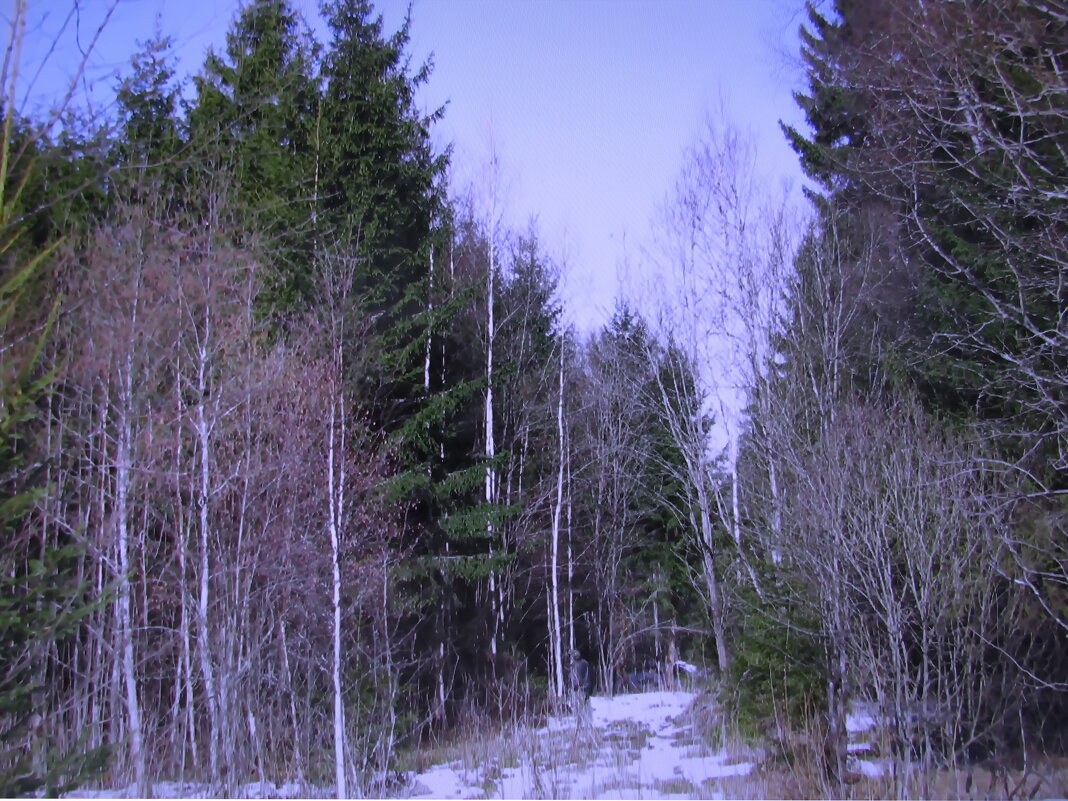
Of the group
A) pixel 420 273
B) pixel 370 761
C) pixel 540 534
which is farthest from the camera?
pixel 540 534

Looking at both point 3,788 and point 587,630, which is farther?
point 587,630

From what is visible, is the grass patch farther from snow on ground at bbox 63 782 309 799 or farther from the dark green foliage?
the dark green foliage

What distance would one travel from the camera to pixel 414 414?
10117 mm

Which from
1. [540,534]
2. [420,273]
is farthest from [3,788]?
[540,534]

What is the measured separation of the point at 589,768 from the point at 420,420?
5.24 m

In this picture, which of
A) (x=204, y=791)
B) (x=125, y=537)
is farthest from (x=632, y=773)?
(x=125, y=537)

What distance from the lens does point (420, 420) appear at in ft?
32.2

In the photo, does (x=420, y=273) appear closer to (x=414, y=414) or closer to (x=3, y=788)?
(x=414, y=414)

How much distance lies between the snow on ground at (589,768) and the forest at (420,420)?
0.51m

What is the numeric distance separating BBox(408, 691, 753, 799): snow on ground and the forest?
0.51 meters

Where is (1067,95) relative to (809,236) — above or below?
below

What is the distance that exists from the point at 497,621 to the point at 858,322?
721 cm

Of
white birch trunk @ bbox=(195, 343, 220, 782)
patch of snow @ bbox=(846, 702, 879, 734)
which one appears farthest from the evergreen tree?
patch of snow @ bbox=(846, 702, 879, 734)

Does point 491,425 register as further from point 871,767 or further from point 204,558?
point 871,767
